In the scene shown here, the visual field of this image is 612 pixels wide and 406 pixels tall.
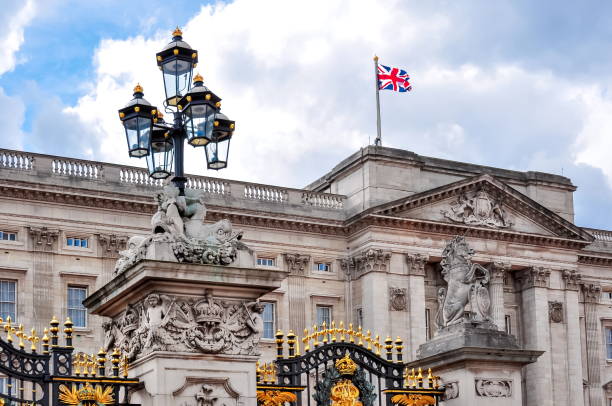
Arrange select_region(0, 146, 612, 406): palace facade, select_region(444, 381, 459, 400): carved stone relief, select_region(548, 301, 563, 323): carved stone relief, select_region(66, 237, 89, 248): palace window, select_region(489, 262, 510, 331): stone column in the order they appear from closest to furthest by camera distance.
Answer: select_region(444, 381, 459, 400): carved stone relief < select_region(0, 146, 612, 406): palace facade < select_region(66, 237, 89, 248): palace window < select_region(489, 262, 510, 331): stone column < select_region(548, 301, 563, 323): carved stone relief

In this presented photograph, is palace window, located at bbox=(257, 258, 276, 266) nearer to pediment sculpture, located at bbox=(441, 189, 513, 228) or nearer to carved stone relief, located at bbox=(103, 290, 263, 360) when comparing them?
pediment sculpture, located at bbox=(441, 189, 513, 228)

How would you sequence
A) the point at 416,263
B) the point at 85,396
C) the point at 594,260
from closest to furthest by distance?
the point at 85,396 → the point at 416,263 → the point at 594,260

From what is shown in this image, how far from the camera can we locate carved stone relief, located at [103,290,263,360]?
14750mm

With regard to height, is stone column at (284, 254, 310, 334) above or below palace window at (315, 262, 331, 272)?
below

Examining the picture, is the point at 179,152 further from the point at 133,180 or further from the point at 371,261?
the point at 371,261

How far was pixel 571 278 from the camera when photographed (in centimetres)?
5919

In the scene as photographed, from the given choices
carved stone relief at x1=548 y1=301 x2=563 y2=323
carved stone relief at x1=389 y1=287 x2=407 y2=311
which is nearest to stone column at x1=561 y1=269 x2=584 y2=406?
carved stone relief at x1=548 y1=301 x2=563 y2=323

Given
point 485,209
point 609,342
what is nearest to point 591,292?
point 609,342

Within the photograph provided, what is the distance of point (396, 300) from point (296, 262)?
4756mm

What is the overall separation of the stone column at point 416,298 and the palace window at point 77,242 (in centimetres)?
1452

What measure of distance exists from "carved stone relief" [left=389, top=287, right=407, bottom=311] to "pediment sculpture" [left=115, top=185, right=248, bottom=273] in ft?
125

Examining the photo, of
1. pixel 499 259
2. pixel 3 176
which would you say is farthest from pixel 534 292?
pixel 3 176

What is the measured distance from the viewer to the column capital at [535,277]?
57.9m

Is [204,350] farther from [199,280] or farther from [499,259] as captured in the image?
[499,259]
